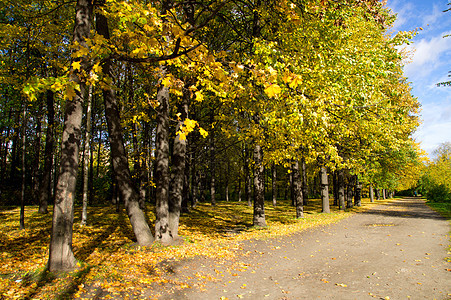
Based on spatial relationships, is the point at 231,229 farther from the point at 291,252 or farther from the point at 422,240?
the point at 422,240

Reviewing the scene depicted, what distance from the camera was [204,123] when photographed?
803 inches

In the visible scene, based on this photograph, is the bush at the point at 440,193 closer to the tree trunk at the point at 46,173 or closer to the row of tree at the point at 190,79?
the row of tree at the point at 190,79

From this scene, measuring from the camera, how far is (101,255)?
7324mm

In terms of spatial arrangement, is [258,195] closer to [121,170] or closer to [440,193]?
[121,170]

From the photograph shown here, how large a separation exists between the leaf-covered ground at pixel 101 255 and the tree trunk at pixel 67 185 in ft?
1.12

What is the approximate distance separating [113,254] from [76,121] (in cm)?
408

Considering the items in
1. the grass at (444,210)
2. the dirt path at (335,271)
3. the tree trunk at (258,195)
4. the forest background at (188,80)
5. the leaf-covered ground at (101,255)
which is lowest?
the grass at (444,210)

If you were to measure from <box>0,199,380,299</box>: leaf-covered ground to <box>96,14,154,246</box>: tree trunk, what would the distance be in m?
0.51

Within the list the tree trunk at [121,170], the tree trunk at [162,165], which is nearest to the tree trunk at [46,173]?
the tree trunk at [121,170]

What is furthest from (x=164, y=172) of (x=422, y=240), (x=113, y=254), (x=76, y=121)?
(x=422, y=240)

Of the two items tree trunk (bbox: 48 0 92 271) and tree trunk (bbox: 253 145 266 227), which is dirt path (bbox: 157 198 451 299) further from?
tree trunk (bbox: 253 145 266 227)

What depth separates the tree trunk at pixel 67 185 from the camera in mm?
5246

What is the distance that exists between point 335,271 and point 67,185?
21.2ft

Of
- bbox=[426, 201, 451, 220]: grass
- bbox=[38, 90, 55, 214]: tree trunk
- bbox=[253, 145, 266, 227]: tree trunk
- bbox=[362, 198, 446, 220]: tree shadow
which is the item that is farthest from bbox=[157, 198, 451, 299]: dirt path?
bbox=[38, 90, 55, 214]: tree trunk
